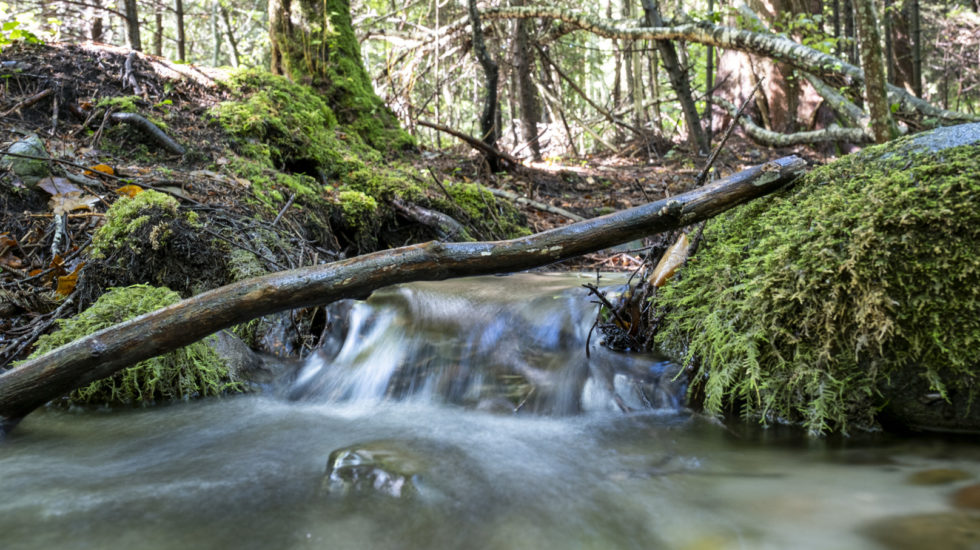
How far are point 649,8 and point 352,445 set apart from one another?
24.9ft

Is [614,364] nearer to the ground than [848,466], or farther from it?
farther from it

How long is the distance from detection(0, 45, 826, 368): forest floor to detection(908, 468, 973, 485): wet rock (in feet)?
5.91

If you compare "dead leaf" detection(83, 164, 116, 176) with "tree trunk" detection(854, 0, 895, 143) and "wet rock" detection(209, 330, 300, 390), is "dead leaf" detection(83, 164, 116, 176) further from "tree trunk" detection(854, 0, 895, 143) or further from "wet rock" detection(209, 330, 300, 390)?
"tree trunk" detection(854, 0, 895, 143)

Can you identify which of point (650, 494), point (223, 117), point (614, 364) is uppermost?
point (223, 117)

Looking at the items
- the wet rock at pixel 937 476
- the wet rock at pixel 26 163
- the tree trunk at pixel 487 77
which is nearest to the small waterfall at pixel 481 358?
the wet rock at pixel 937 476

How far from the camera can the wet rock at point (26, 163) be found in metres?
4.16

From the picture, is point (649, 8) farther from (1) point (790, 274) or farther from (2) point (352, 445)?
(2) point (352, 445)

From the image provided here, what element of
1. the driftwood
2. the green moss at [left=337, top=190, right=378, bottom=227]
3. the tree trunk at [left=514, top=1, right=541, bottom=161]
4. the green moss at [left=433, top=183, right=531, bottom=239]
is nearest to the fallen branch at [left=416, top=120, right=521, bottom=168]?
the green moss at [left=433, top=183, right=531, bottom=239]

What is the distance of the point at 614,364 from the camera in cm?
322

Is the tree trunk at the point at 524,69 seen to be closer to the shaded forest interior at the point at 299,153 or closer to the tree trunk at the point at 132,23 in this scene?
the shaded forest interior at the point at 299,153

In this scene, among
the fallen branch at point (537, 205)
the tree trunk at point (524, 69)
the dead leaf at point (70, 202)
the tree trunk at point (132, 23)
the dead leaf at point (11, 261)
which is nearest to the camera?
the dead leaf at point (11, 261)

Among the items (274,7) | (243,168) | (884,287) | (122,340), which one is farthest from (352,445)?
(274,7)

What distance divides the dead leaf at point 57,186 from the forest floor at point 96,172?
0.03 ft

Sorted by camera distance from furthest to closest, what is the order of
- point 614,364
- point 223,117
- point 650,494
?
point 223,117 → point 614,364 → point 650,494
